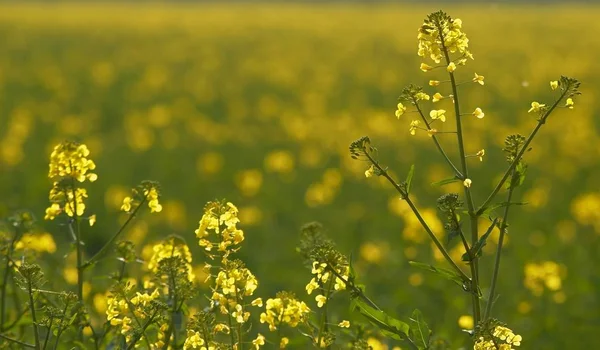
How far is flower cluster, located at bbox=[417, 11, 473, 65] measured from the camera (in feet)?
7.73

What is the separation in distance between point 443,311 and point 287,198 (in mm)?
3494

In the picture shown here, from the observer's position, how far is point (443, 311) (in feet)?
18.1

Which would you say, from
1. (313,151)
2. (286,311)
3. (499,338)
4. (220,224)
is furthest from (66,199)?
(313,151)

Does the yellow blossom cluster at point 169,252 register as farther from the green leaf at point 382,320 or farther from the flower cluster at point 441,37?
the flower cluster at point 441,37

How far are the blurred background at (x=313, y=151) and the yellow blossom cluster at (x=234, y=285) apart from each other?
0.65 m

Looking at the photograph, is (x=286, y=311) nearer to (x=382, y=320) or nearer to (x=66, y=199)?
(x=382, y=320)

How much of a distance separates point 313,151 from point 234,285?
8.18m

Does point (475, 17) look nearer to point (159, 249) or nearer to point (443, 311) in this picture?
point (443, 311)

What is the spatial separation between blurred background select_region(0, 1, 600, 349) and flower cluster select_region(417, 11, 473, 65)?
39.7 inches

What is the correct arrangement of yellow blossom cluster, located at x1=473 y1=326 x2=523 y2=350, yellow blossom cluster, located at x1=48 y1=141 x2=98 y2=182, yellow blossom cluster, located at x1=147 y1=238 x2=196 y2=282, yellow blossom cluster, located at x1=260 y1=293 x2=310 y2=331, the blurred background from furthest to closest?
1. the blurred background
2. yellow blossom cluster, located at x1=147 y1=238 x2=196 y2=282
3. yellow blossom cluster, located at x1=48 y1=141 x2=98 y2=182
4. yellow blossom cluster, located at x1=260 y1=293 x2=310 y2=331
5. yellow blossom cluster, located at x1=473 y1=326 x2=523 y2=350

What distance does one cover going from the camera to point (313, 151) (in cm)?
1050

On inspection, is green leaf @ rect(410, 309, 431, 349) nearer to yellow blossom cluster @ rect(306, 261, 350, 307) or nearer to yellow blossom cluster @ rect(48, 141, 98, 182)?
yellow blossom cluster @ rect(306, 261, 350, 307)

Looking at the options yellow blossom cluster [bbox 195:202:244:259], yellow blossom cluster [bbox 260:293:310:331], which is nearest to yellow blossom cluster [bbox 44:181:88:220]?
yellow blossom cluster [bbox 195:202:244:259]

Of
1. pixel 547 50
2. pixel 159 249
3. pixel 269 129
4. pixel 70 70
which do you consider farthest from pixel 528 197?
pixel 547 50
